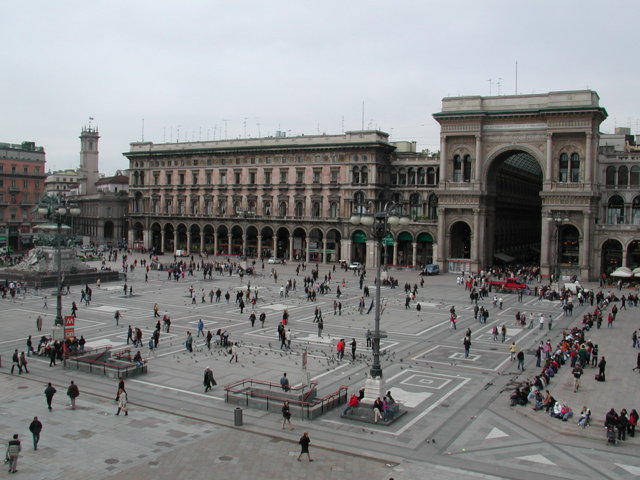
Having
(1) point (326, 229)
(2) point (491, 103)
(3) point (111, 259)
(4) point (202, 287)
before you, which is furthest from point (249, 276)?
(2) point (491, 103)

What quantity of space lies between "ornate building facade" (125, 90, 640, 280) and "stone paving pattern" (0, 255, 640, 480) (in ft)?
105

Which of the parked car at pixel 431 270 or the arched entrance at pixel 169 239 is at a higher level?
the arched entrance at pixel 169 239

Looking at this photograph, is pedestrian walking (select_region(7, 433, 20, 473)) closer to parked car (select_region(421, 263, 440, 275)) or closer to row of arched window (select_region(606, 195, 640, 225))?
parked car (select_region(421, 263, 440, 275))

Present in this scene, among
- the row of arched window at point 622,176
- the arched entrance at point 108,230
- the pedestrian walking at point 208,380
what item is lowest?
the pedestrian walking at point 208,380

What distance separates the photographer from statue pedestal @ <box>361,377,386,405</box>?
2503 centimetres

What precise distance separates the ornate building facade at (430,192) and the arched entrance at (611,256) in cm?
13

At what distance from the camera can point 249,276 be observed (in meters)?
75.9

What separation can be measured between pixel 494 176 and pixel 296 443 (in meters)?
65.0

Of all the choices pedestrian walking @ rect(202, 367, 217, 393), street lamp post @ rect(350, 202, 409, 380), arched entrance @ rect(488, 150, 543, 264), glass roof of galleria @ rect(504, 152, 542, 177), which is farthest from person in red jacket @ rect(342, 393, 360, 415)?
glass roof of galleria @ rect(504, 152, 542, 177)

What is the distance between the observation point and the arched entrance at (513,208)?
8206cm

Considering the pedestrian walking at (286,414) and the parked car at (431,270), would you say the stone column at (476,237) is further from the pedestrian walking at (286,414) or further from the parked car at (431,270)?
the pedestrian walking at (286,414)

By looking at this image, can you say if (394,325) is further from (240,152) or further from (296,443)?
(240,152)

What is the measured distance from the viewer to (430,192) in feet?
287

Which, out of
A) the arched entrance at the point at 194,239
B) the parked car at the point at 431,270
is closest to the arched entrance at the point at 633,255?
the parked car at the point at 431,270
